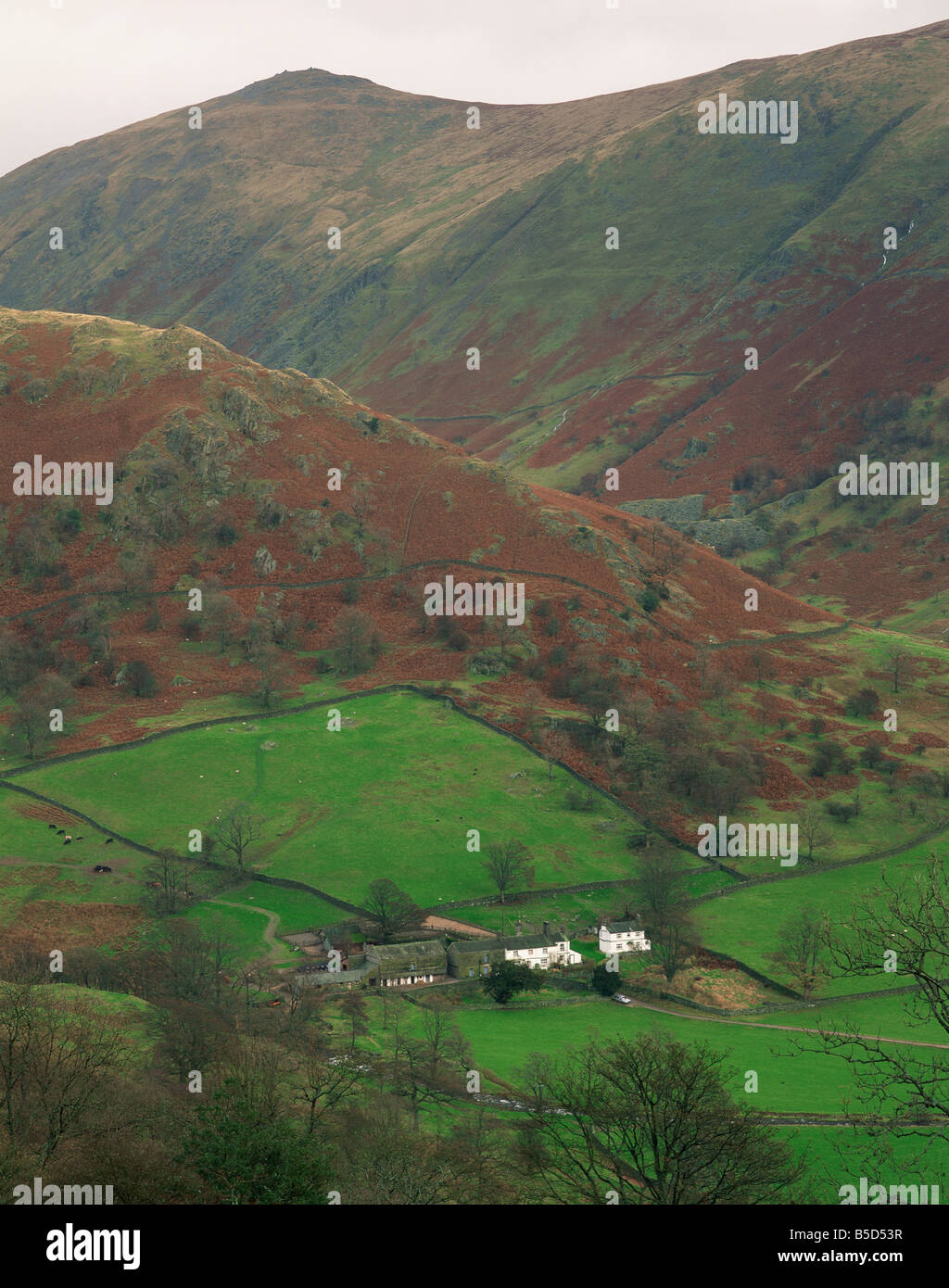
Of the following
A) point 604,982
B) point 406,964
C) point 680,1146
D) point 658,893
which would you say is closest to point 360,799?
point 406,964

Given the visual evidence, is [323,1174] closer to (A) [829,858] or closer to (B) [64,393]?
(A) [829,858]

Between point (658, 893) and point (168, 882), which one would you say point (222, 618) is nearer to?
point (168, 882)

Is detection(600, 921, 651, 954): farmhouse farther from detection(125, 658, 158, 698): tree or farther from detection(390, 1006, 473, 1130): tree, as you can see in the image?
detection(125, 658, 158, 698): tree

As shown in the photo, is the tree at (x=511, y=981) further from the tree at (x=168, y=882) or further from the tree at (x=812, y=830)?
the tree at (x=812, y=830)

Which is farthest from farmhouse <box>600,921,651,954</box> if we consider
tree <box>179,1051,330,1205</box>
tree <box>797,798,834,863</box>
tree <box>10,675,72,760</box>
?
tree <box>10,675,72,760</box>

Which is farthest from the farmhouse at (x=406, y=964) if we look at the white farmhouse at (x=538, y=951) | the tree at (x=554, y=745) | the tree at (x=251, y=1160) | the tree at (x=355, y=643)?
the tree at (x=355, y=643)
